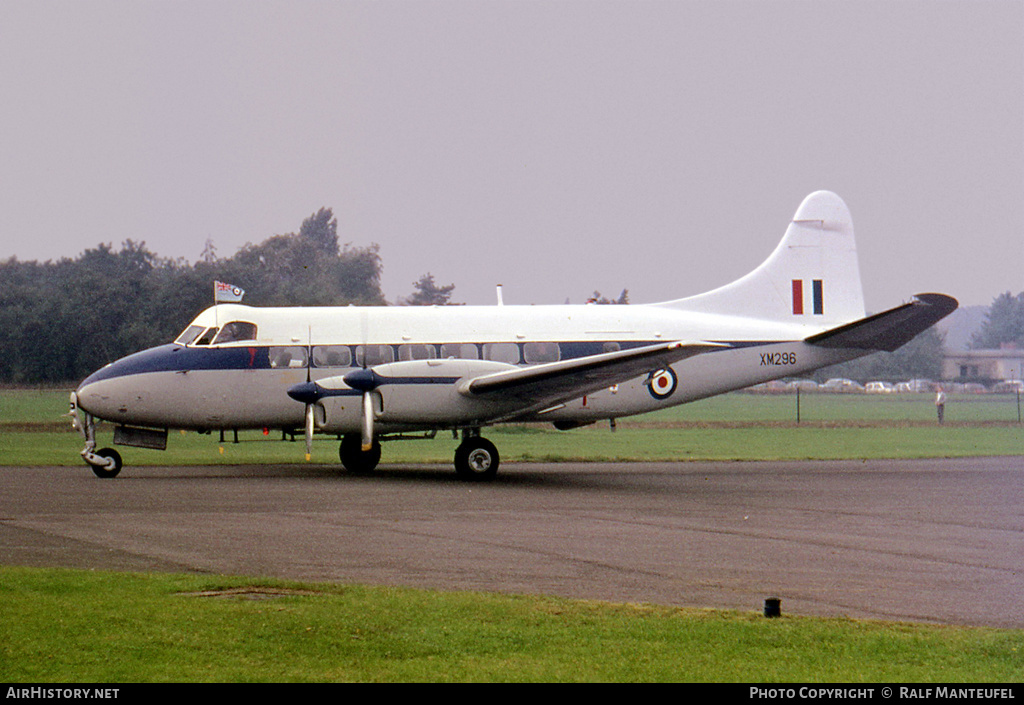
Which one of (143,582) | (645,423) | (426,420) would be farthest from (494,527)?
(645,423)

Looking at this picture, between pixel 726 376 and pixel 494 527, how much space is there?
10947 millimetres

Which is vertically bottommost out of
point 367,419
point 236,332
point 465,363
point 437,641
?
point 437,641

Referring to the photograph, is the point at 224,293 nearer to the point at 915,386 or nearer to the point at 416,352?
the point at 416,352

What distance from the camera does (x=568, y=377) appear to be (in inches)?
776

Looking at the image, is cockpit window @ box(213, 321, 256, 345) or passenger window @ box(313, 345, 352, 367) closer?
cockpit window @ box(213, 321, 256, 345)

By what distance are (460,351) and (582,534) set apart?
969 centimetres

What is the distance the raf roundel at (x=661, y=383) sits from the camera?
22.5m

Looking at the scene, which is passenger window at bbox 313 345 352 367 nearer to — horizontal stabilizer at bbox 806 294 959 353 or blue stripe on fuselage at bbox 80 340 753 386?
blue stripe on fuselage at bbox 80 340 753 386

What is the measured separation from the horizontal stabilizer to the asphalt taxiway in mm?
3079

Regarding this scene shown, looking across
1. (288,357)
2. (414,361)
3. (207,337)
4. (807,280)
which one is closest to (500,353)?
(414,361)

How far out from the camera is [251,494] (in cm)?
1711

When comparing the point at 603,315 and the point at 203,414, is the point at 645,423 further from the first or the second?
the point at 203,414

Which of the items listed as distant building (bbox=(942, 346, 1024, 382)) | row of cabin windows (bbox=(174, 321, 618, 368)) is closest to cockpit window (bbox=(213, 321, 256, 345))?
row of cabin windows (bbox=(174, 321, 618, 368))

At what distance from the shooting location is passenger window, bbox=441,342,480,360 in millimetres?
21859
